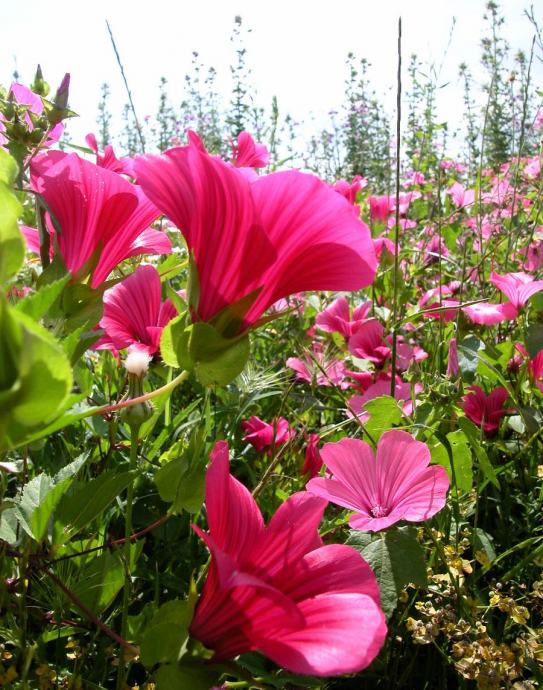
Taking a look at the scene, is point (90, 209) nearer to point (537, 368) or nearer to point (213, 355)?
point (213, 355)

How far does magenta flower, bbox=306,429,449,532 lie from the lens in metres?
0.77

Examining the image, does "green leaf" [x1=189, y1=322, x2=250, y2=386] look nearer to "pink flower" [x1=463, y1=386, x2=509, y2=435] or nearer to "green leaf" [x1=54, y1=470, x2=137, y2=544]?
"green leaf" [x1=54, y1=470, x2=137, y2=544]

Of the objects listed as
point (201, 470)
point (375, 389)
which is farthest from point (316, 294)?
point (201, 470)

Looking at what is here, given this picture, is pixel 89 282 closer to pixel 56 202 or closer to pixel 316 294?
pixel 56 202

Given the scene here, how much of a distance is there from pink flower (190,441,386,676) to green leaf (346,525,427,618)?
26 centimetres

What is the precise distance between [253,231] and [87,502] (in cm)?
31

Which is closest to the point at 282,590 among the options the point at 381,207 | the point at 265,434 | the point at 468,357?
the point at 265,434

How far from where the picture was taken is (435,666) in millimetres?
890

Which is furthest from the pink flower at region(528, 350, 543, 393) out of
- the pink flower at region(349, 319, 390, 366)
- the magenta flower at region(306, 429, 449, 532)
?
the magenta flower at region(306, 429, 449, 532)

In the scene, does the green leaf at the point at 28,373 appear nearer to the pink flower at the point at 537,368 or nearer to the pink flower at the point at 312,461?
the pink flower at the point at 312,461

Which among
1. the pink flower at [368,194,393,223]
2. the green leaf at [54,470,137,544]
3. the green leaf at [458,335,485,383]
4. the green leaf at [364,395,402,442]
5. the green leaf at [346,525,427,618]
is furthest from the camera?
the pink flower at [368,194,393,223]

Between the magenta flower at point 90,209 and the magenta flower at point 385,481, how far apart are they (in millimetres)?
319

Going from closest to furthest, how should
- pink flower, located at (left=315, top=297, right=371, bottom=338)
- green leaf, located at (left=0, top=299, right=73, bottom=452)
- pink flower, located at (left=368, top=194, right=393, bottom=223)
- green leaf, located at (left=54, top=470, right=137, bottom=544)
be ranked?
green leaf, located at (left=0, top=299, right=73, bottom=452)
green leaf, located at (left=54, top=470, right=137, bottom=544)
pink flower, located at (left=315, top=297, right=371, bottom=338)
pink flower, located at (left=368, top=194, right=393, bottom=223)

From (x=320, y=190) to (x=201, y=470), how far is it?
0.97 ft
